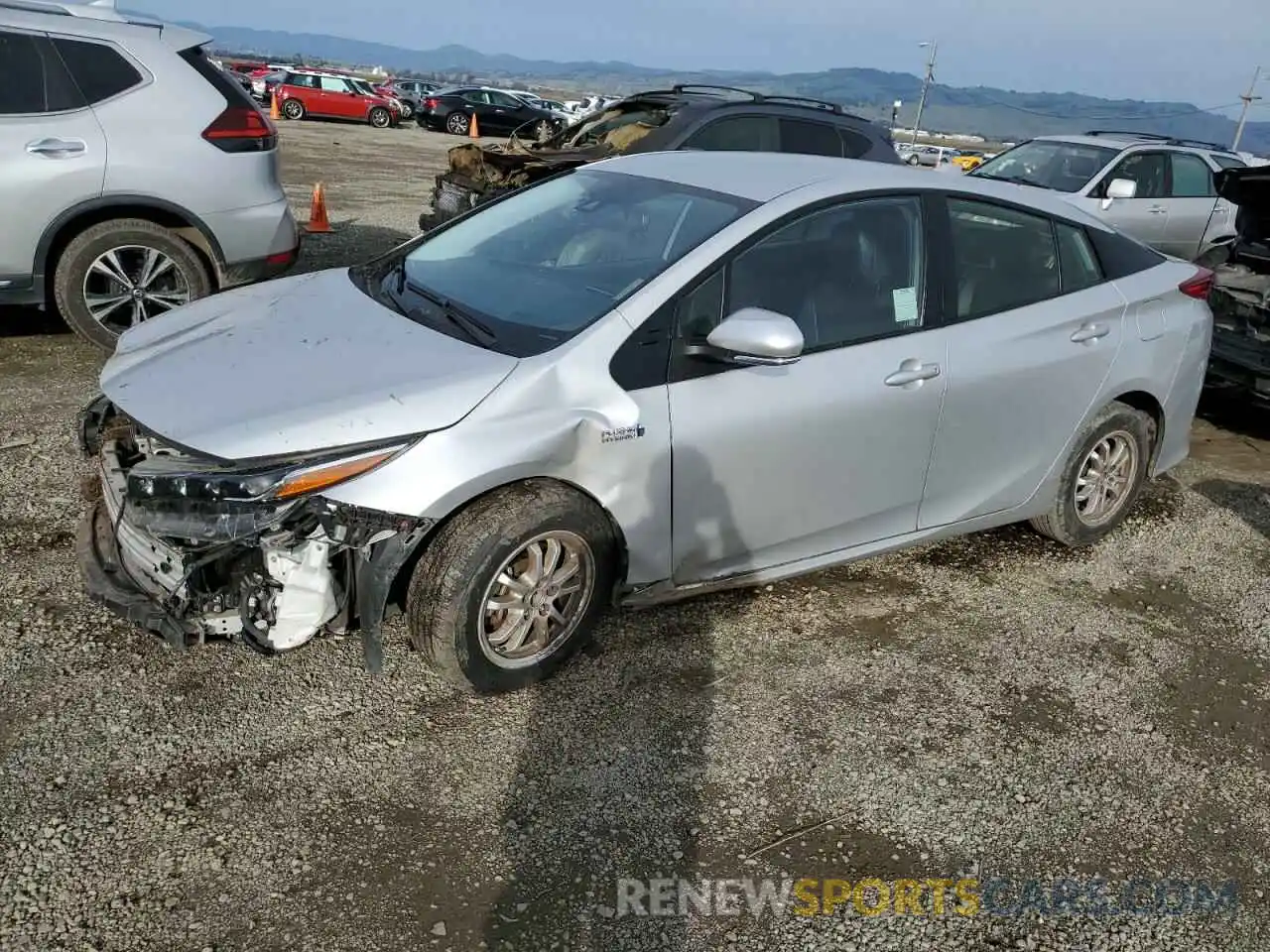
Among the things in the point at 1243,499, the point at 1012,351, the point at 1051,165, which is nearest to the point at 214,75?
the point at 1012,351

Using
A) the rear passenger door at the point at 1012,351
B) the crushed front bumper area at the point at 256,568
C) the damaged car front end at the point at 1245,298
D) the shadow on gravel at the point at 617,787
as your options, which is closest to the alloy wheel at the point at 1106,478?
the rear passenger door at the point at 1012,351

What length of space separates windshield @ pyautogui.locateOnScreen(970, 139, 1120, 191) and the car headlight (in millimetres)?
8851

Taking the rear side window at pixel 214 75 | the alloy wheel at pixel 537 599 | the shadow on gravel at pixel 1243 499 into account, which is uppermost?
the rear side window at pixel 214 75

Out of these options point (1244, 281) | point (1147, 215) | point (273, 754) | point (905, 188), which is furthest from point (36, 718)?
point (1147, 215)

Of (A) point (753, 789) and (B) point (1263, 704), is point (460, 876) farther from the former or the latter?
(B) point (1263, 704)

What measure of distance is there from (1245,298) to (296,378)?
625 centimetres

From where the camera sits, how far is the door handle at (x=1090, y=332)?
166 inches

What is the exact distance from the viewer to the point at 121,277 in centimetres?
597

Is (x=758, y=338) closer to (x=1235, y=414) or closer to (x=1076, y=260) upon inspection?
(x=1076, y=260)

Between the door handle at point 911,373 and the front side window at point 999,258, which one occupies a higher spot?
the front side window at point 999,258

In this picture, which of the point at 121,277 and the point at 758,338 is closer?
the point at 758,338

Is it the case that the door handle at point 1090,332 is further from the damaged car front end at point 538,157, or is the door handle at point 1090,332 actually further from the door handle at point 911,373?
the damaged car front end at point 538,157

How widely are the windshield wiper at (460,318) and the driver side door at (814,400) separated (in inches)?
24.0

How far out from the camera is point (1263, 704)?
368 cm
